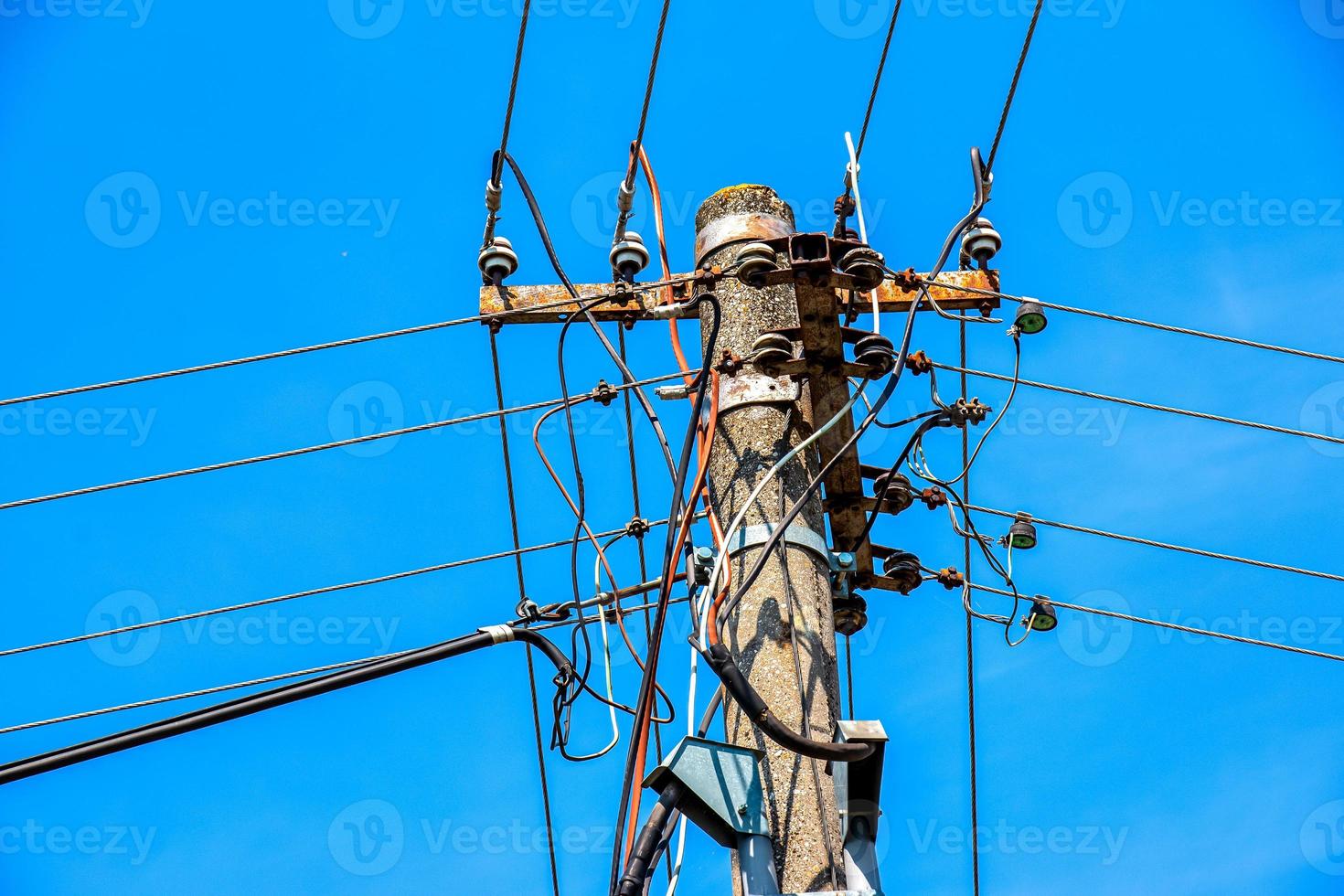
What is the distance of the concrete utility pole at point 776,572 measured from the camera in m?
4.56

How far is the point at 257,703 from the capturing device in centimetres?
447

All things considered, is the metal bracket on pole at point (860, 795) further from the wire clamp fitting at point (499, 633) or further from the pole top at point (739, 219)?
the pole top at point (739, 219)

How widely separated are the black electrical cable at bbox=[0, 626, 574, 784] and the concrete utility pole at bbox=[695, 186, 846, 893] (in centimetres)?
76

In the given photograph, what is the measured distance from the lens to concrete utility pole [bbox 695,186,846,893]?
4.56 metres

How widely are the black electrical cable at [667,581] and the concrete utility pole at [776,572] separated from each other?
196mm

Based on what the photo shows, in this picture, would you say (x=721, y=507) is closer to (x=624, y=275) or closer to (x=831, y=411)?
(x=831, y=411)

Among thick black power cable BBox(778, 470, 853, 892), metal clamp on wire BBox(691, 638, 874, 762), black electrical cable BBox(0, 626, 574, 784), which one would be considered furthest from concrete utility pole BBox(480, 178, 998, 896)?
black electrical cable BBox(0, 626, 574, 784)

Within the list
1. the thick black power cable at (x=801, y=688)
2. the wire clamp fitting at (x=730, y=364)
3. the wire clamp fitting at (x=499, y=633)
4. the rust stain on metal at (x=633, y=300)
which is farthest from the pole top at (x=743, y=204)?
the wire clamp fitting at (x=499, y=633)

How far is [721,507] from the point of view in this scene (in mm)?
5344

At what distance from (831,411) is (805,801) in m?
1.74

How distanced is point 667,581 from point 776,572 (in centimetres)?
38

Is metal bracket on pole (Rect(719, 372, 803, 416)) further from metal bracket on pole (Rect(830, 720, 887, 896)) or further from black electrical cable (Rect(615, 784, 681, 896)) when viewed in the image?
black electrical cable (Rect(615, 784, 681, 896))

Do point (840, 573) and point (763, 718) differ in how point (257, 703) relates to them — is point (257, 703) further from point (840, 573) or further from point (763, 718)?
point (840, 573)

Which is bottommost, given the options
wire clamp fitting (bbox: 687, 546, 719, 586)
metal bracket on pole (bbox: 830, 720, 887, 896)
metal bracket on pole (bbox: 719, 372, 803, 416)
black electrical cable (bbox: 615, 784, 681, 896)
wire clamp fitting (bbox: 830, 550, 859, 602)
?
black electrical cable (bbox: 615, 784, 681, 896)
